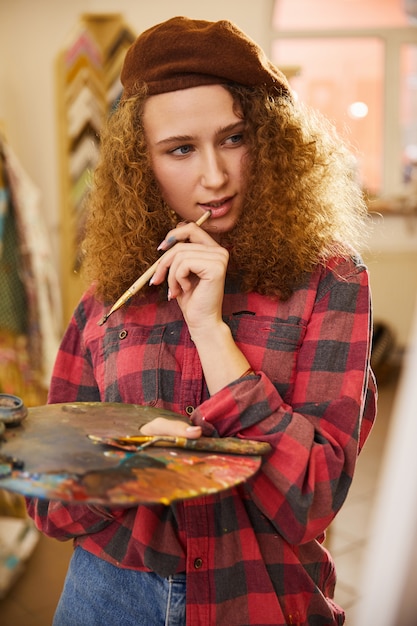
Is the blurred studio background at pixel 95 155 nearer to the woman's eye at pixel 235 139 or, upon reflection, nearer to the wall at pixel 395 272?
the wall at pixel 395 272

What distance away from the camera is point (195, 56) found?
1.18 meters

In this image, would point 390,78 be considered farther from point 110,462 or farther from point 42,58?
point 110,462

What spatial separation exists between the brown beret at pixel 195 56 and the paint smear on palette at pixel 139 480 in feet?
2.07

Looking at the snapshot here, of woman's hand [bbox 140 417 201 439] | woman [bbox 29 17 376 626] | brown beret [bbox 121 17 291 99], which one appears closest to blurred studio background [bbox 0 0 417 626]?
woman [bbox 29 17 376 626]

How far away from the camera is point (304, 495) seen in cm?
106

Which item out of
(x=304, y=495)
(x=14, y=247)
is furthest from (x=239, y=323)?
(x=14, y=247)

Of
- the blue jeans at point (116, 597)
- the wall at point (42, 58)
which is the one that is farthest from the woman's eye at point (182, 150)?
the wall at point (42, 58)

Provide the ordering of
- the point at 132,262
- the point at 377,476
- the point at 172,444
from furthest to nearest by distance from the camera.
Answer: the point at 377,476 < the point at 132,262 < the point at 172,444

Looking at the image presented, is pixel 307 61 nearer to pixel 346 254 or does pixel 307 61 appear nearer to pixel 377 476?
pixel 377 476

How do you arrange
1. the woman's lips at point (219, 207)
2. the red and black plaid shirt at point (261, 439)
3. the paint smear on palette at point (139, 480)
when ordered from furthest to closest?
the woman's lips at point (219, 207)
the red and black plaid shirt at point (261, 439)
the paint smear on palette at point (139, 480)

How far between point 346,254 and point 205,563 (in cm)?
54

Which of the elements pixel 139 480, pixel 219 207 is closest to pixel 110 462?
pixel 139 480

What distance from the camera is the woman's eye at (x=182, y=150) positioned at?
49.4 inches

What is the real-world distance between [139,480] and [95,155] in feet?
13.5
